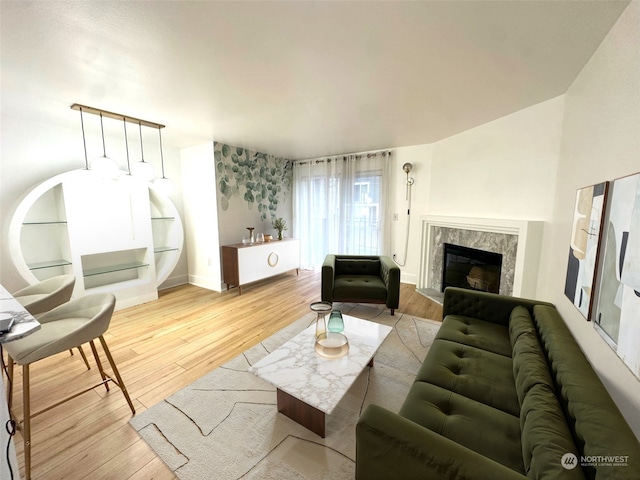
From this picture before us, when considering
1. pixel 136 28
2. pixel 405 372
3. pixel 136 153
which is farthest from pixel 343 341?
pixel 136 153

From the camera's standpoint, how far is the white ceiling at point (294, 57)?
1.25 metres

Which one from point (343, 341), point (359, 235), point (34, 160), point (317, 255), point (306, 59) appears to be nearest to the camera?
point (306, 59)

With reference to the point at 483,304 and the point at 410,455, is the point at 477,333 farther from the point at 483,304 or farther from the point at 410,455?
the point at 410,455

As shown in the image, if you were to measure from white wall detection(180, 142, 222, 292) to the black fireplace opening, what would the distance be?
353cm

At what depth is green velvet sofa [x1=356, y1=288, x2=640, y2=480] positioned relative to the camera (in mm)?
758

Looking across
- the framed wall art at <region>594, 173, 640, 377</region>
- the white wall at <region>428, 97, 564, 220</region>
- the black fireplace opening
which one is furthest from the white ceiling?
the black fireplace opening

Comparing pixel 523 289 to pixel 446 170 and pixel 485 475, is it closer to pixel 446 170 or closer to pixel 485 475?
pixel 446 170

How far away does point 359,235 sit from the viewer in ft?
15.1

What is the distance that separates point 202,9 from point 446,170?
337 centimetres

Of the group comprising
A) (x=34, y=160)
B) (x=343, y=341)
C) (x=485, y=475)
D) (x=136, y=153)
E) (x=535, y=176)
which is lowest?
(x=343, y=341)

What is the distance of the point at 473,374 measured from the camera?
1449 mm

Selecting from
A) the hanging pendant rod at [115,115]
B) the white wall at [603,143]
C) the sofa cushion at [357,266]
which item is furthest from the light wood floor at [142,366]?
the hanging pendant rod at [115,115]

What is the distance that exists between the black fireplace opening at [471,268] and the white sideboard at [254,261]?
2698 mm

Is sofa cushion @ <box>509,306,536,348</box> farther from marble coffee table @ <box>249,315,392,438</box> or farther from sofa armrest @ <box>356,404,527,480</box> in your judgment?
sofa armrest @ <box>356,404,527,480</box>
